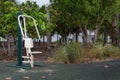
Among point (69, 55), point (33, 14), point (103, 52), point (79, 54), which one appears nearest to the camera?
point (69, 55)

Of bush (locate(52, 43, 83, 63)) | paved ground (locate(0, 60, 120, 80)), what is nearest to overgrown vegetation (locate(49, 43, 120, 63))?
bush (locate(52, 43, 83, 63))

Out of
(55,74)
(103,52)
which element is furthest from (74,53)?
(55,74)

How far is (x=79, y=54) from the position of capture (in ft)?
46.2

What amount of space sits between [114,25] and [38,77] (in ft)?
50.4

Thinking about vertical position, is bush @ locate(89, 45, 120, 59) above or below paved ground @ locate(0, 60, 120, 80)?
above

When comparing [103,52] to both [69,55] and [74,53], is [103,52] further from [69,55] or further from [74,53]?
[69,55]

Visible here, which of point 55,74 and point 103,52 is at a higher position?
point 103,52

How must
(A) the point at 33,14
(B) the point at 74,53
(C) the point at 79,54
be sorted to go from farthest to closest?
1. (A) the point at 33,14
2. (C) the point at 79,54
3. (B) the point at 74,53

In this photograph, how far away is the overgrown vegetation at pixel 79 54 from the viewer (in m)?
13.6

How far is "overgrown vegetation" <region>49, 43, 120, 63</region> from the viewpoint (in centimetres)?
1361

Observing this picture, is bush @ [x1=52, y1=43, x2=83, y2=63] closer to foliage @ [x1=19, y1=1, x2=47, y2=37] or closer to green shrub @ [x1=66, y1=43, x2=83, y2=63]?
green shrub @ [x1=66, y1=43, x2=83, y2=63]

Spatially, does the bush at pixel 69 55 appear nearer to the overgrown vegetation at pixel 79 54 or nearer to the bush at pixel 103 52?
the overgrown vegetation at pixel 79 54

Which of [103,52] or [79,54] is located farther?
[103,52]

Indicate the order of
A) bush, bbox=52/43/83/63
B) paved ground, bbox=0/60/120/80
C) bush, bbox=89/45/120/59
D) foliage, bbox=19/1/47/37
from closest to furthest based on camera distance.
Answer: paved ground, bbox=0/60/120/80, bush, bbox=52/43/83/63, bush, bbox=89/45/120/59, foliage, bbox=19/1/47/37
